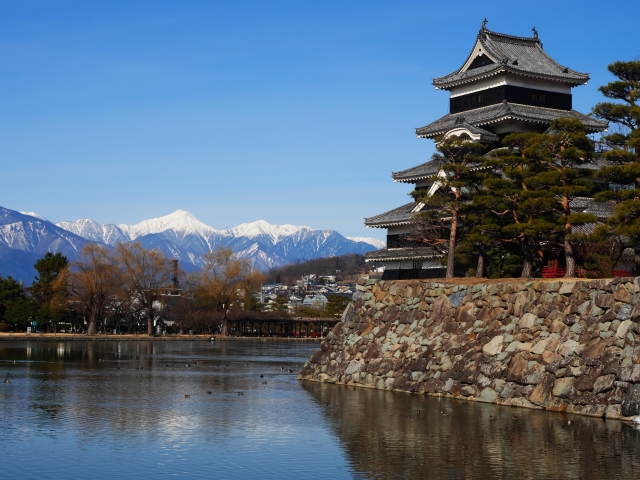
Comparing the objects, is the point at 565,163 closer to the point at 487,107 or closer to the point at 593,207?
the point at 593,207

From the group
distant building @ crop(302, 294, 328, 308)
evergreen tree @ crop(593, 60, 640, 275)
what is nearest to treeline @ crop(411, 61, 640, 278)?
evergreen tree @ crop(593, 60, 640, 275)

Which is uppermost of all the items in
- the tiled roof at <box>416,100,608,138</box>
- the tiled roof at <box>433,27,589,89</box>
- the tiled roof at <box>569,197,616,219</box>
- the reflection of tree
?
the tiled roof at <box>433,27,589,89</box>

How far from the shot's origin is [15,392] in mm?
27828

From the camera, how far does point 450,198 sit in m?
34.7

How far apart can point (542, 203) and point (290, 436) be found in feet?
47.4

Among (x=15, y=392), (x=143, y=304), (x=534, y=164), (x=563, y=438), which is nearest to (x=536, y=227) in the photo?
(x=534, y=164)

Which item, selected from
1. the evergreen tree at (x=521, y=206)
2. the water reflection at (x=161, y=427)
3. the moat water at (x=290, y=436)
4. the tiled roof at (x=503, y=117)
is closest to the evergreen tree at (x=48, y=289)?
the tiled roof at (x=503, y=117)

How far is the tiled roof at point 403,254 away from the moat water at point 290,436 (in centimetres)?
1261

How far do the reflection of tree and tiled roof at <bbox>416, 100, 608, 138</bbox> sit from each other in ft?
63.6

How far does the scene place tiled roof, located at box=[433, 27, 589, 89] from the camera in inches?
1683

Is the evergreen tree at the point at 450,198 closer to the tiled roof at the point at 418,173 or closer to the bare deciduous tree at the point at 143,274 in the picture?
the tiled roof at the point at 418,173

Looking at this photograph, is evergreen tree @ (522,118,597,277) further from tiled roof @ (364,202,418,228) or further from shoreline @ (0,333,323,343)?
shoreline @ (0,333,323,343)

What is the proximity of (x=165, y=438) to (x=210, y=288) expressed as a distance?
3074 inches

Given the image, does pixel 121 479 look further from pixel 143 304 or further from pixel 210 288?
pixel 210 288
